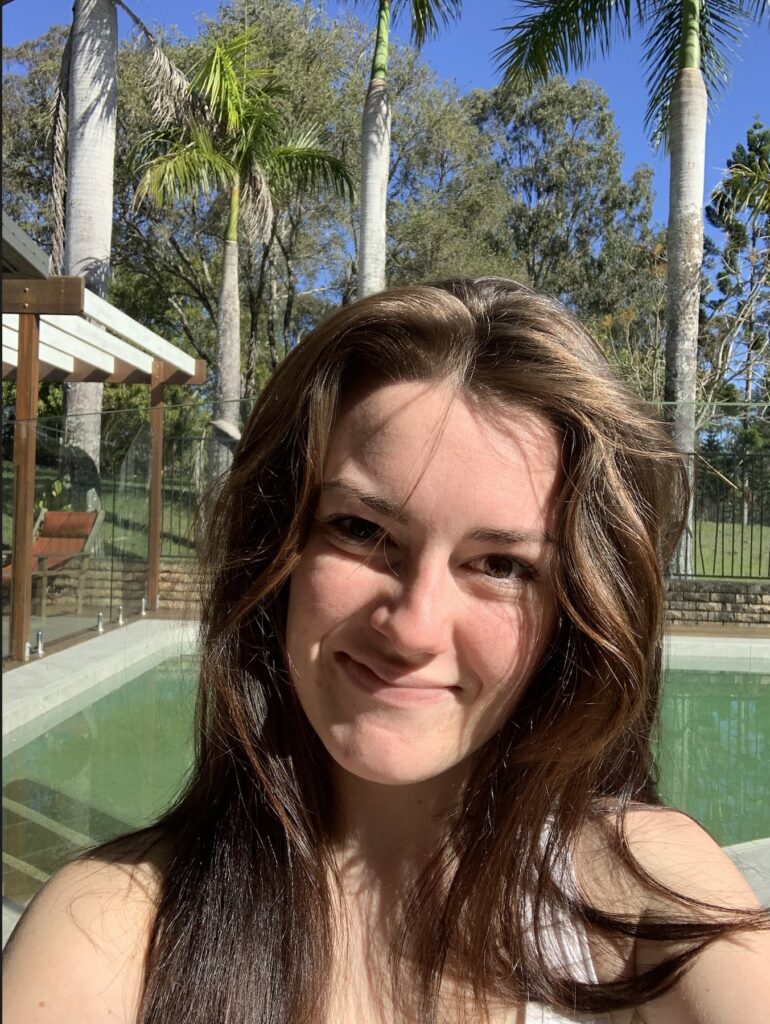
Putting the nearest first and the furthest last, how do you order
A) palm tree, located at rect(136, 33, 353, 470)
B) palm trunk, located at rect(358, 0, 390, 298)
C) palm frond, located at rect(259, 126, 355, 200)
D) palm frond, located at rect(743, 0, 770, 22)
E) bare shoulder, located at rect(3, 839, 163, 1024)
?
1. bare shoulder, located at rect(3, 839, 163, 1024)
2. palm frond, located at rect(743, 0, 770, 22)
3. palm trunk, located at rect(358, 0, 390, 298)
4. palm tree, located at rect(136, 33, 353, 470)
5. palm frond, located at rect(259, 126, 355, 200)

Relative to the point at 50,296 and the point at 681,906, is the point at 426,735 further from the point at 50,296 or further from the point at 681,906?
the point at 50,296

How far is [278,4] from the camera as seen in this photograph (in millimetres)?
18156

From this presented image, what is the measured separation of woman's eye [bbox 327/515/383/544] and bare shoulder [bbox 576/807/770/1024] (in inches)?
17.5

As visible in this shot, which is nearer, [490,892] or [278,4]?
[490,892]

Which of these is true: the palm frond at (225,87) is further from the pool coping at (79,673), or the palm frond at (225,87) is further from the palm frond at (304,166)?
the pool coping at (79,673)

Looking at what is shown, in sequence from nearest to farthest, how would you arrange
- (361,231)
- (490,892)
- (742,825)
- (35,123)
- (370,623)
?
(370,623)
(490,892)
(742,825)
(361,231)
(35,123)

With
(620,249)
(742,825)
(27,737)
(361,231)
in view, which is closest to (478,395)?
(742,825)

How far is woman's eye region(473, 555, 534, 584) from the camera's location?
948mm

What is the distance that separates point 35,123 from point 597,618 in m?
19.8

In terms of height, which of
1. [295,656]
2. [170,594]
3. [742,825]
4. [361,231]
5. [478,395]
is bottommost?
[742,825]

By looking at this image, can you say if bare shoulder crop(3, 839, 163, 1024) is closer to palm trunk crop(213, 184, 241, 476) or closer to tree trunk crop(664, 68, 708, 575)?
tree trunk crop(664, 68, 708, 575)

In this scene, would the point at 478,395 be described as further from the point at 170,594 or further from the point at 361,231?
the point at 361,231

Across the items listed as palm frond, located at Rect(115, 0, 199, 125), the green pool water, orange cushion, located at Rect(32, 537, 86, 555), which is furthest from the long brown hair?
palm frond, located at Rect(115, 0, 199, 125)

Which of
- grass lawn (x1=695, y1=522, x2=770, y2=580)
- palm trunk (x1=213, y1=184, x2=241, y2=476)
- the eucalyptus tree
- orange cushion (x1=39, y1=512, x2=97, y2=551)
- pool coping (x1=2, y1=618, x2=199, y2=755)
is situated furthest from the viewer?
the eucalyptus tree
